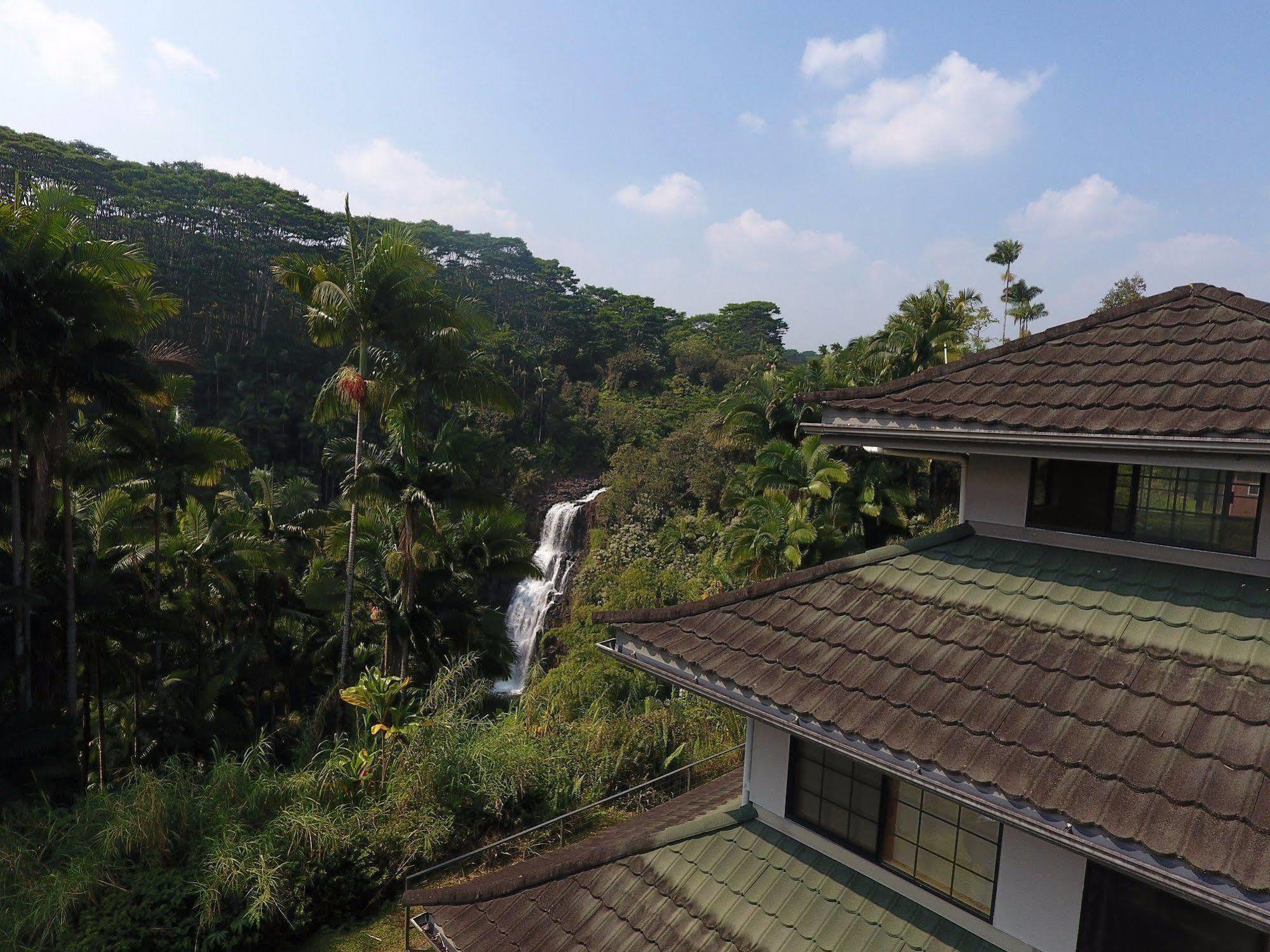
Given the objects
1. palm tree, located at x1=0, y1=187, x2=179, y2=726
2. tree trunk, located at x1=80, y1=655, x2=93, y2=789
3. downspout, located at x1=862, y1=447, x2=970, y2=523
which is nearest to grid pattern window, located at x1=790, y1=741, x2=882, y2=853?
downspout, located at x1=862, y1=447, x2=970, y2=523

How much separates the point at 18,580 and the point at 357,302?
7.92 m

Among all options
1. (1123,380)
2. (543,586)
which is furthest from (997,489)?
(543,586)

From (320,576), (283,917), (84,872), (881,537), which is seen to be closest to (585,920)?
(283,917)

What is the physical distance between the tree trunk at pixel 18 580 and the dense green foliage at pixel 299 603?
68mm

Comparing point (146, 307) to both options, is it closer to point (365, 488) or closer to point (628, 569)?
point (365, 488)

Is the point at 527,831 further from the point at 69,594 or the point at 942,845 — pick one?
the point at 69,594

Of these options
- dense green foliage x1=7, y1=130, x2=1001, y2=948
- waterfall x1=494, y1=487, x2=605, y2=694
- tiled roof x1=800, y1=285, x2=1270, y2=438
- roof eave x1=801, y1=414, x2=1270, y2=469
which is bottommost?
waterfall x1=494, y1=487, x2=605, y2=694

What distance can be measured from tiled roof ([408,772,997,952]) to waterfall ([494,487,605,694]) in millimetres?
22903

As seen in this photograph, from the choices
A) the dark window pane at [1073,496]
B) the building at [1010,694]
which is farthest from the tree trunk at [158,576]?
the dark window pane at [1073,496]

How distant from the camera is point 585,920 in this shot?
458 centimetres

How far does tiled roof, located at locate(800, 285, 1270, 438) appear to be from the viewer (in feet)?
12.3

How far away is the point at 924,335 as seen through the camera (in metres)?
23.0

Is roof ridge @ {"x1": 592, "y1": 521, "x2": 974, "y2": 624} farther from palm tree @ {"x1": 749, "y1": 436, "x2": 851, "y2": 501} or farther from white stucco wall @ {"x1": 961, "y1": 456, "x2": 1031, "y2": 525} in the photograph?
palm tree @ {"x1": 749, "y1": 436, "x2": 851, "y2": 501}

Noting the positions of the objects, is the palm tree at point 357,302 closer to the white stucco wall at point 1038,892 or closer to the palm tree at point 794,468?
the palm tree at point 794,468
